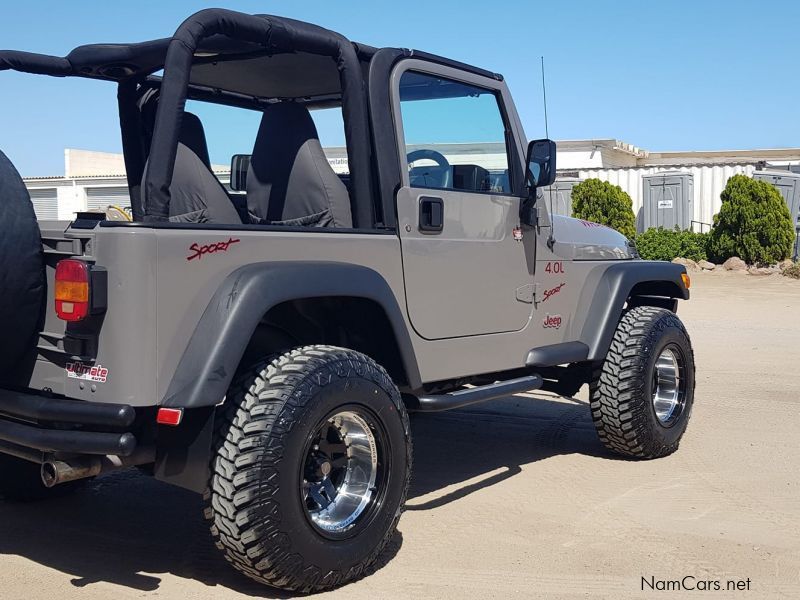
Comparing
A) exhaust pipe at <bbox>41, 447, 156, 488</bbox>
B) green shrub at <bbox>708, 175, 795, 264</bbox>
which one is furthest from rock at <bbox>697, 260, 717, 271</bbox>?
exhaust pipe at <bbox>41, 447, 156, 488</bbox>

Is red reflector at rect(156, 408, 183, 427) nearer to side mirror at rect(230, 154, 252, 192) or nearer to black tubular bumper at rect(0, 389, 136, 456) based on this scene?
black tubular bumper at rect(0, 389, 136, 456)

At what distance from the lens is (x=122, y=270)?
3.21 m

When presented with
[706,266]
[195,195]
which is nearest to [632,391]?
[195,195]

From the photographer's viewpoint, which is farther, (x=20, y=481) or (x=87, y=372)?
(x=20, y=481)

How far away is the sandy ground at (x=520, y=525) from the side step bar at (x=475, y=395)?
0.59 metres

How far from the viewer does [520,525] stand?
4.58 metres

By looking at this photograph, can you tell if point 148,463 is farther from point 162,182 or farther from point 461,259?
point 461,259

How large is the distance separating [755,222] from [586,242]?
49.4 ft

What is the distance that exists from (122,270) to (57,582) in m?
1.42

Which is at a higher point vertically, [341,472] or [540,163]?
[540,163]

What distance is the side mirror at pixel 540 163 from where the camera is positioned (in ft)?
16.3

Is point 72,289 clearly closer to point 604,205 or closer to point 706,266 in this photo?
point 706,266

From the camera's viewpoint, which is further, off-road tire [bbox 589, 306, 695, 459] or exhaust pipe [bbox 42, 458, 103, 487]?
off-road tire [bbox 589, 306, 695, 459]

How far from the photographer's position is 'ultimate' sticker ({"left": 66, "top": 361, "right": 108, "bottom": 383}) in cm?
328
